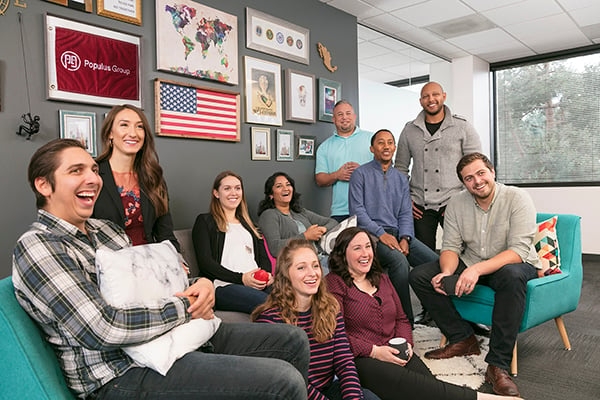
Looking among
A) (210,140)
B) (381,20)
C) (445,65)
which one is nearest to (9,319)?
(210,140)

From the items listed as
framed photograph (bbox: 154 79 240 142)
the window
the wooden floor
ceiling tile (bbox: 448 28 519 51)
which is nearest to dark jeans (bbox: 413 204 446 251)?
the wooden floor

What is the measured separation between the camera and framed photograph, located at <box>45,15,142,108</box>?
2412mm

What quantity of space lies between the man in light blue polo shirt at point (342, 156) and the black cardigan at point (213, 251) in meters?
1.04

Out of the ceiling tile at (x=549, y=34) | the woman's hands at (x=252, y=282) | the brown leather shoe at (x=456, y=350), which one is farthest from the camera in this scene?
the ceiling tile at (x=549, y=34)

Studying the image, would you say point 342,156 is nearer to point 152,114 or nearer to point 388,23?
point 152,114

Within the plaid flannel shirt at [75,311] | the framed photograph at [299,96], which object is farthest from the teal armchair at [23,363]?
the framed photograph at [299,96]

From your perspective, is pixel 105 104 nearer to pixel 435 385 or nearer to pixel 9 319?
pixel 9 319

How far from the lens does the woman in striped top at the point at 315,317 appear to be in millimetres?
1712

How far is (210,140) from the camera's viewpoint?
10.6ft

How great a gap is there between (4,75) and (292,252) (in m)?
1.73

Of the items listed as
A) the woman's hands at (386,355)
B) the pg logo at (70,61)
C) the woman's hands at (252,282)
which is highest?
the pg logo at (70,61)

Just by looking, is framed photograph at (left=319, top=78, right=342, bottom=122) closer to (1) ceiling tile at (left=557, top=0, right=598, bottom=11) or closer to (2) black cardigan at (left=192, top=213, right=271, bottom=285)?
(2) black cardigan at (left=192, top=213, right=271, bottom=285)

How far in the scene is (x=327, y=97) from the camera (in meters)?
4.12

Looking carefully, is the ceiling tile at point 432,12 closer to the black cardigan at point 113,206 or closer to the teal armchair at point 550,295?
the teal armchair at point 550,295
